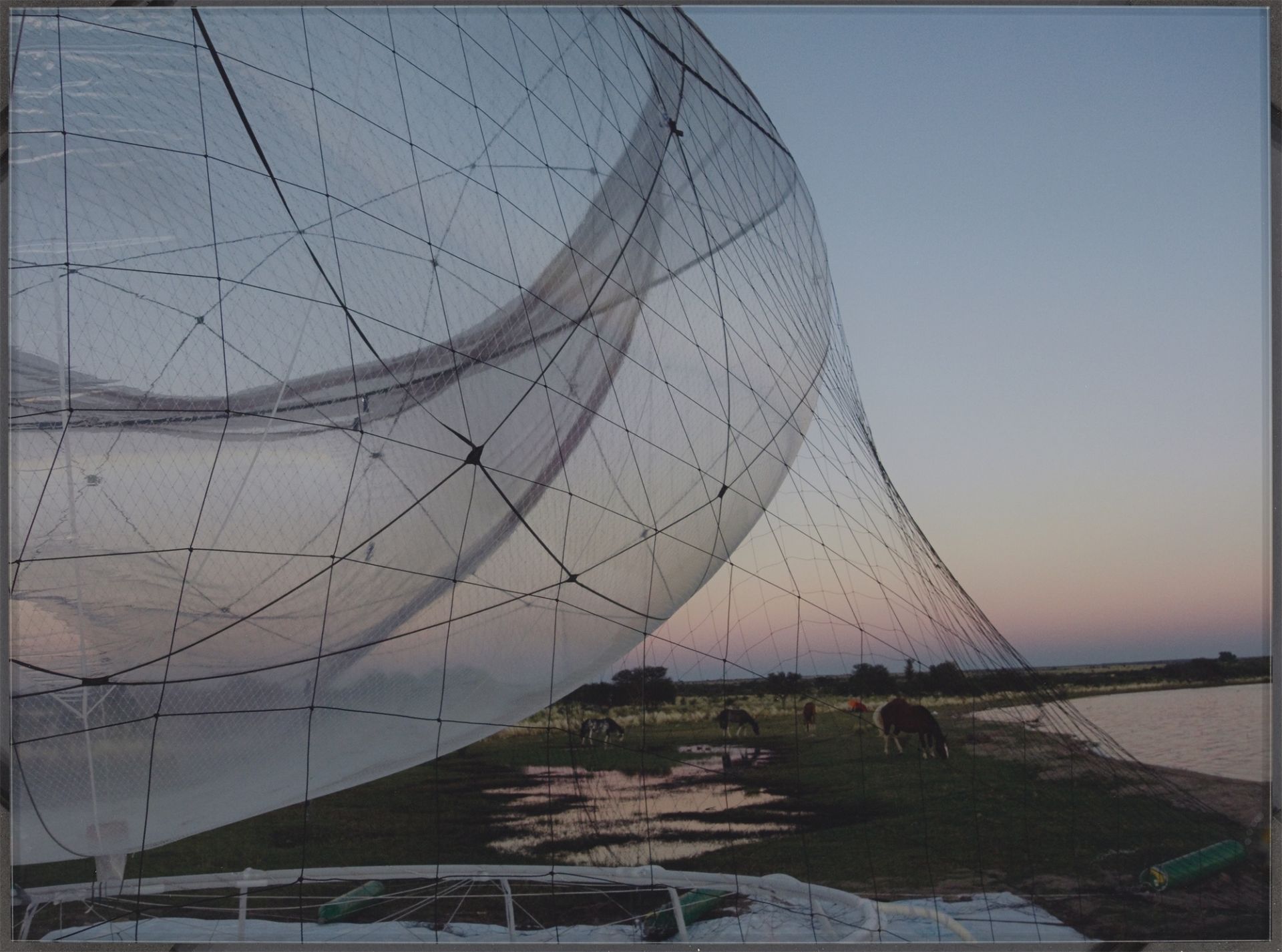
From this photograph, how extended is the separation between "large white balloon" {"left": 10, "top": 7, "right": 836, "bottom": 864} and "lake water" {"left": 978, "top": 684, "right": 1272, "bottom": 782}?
1.31 m

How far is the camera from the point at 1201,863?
3.40 metres

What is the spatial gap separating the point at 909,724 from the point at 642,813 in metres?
0.89

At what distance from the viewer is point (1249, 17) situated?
11.2ft

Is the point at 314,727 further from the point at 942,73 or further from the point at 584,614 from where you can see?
the point at 942,73

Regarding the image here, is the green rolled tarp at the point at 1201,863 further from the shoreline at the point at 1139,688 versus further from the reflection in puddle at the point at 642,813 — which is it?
the reflection in puddle at the point at 642,813

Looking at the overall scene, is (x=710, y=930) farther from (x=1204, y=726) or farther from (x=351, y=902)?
(x=1204, y=726)

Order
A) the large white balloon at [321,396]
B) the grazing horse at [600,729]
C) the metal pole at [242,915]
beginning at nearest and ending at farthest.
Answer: the large white balloon at [321,396]
the metal pole at [242,915]
the grazing horse at [600,729]

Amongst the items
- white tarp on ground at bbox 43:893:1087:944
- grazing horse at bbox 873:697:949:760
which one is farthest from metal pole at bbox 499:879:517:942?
grazing horse at bbox 873:697:949:760

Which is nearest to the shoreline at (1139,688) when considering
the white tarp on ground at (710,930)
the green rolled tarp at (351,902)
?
the white tarp on ground at (710,930)

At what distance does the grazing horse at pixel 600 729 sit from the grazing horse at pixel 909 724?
82cm

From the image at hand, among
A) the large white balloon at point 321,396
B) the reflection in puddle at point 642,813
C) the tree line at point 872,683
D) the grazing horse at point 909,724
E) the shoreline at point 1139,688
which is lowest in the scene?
the reflection in puddle at point 642,813

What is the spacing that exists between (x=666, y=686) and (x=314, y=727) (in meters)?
1.07

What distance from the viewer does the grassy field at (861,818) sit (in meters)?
3.39

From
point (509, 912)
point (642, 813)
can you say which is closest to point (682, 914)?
point (642, 813)
